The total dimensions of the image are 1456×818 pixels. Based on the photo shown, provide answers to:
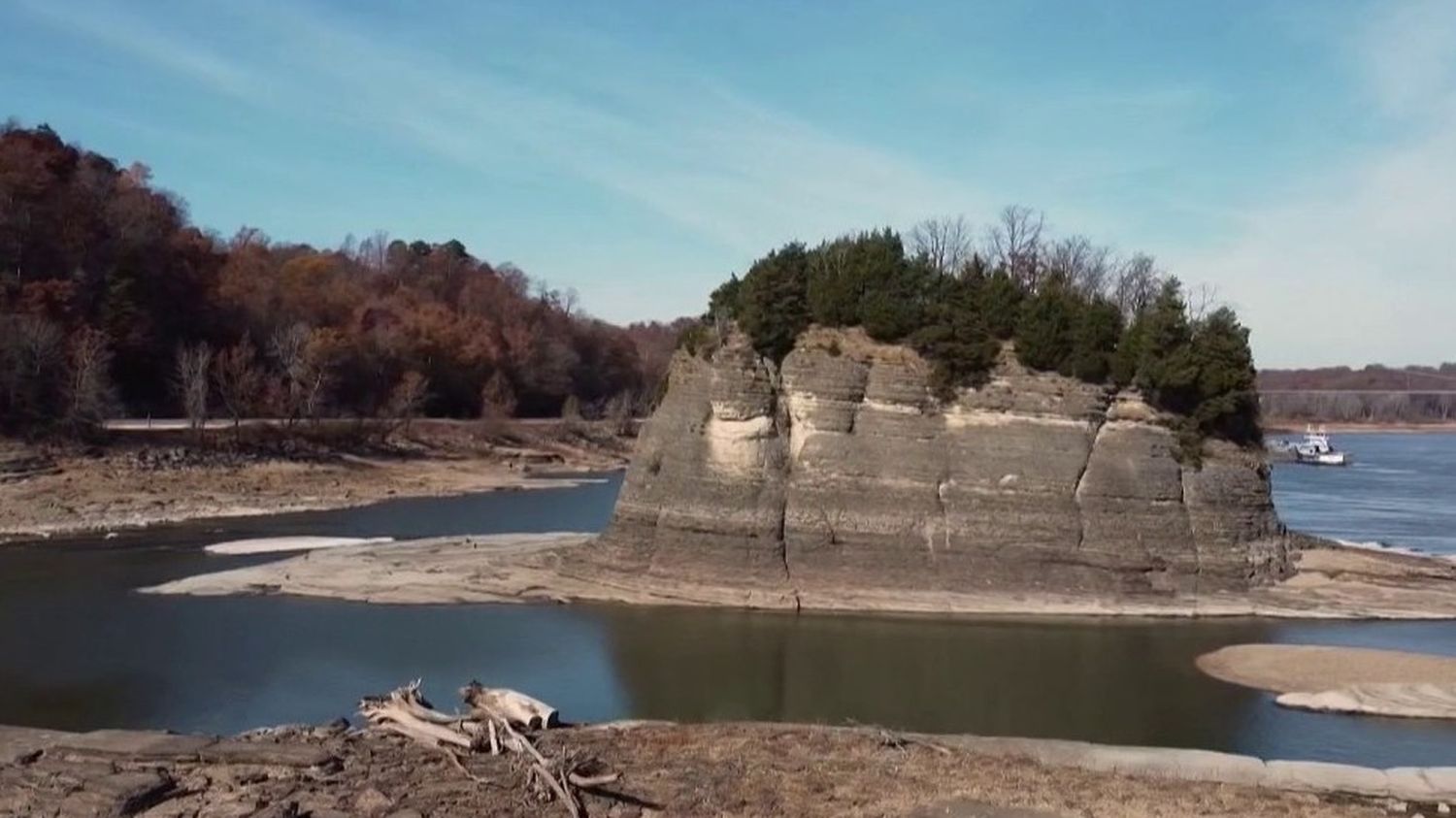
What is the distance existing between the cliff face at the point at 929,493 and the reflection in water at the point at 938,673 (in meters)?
1.87

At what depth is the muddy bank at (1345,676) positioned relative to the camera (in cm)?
2512

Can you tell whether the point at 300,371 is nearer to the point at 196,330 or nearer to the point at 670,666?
the point at 196,330

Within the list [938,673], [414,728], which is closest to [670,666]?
[938,673]

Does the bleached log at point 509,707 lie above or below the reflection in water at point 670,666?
above

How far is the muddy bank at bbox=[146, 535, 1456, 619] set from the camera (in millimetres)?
34344

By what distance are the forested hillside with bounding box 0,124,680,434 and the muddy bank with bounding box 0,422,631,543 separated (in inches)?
126

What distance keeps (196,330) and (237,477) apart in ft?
62.7

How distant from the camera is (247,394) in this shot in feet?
239

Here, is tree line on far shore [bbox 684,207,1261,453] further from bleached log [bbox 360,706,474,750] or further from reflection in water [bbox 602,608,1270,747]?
bleached log [bbox 360,706,474,750]

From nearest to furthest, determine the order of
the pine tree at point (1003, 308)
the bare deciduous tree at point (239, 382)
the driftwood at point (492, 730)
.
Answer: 1. the driftwood at point (492, 730)
2. the pine tree at point (1003, 308)
3. the bare deciduous tree at point (239, 382)

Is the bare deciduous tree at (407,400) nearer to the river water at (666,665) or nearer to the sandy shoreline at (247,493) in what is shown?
the sandy shoreline at (247,493)

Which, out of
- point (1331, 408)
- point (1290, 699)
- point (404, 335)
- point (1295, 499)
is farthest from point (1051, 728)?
point (1331, 408)

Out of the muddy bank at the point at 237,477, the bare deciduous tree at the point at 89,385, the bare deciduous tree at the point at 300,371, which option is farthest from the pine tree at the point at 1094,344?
the bare deciduous tree at the point at 300,371

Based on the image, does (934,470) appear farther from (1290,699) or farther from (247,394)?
(247,394)
